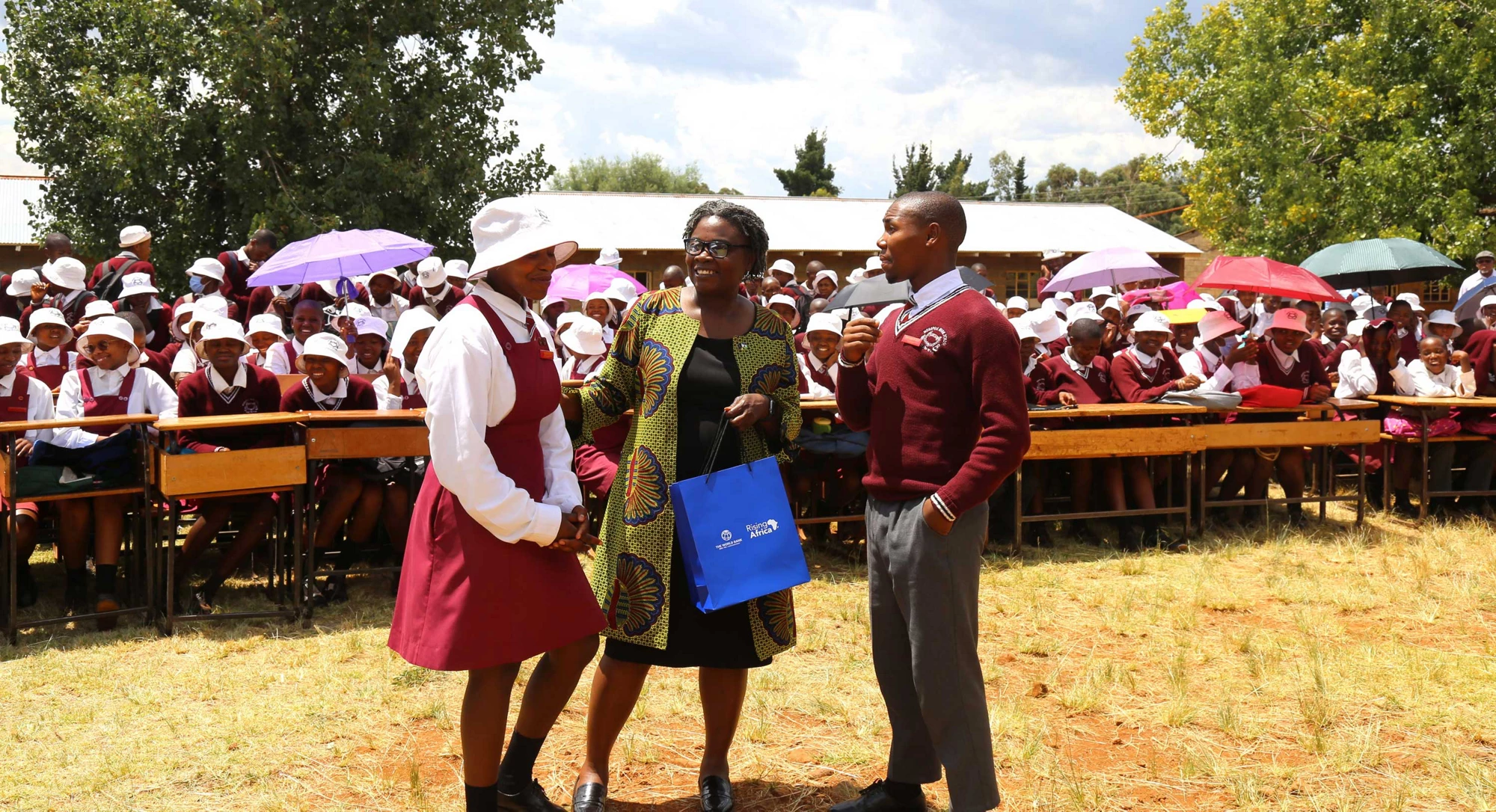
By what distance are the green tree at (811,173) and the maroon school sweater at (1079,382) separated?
1944 inches

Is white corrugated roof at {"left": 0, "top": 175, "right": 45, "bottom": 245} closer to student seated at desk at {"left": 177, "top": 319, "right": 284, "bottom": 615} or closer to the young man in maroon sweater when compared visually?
student seated at desk at {"left": 177, "top": 319, "right": 284, "bottom": 615}

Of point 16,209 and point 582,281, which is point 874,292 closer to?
point 582,281

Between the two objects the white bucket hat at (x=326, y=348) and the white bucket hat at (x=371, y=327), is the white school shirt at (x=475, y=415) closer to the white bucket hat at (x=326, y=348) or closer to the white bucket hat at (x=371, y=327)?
the white bucket hat at (x=326, y=348)

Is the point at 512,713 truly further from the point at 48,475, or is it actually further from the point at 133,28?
the point at 133,28

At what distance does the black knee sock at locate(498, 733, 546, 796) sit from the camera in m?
3.62

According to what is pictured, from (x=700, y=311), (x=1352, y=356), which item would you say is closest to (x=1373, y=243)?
(x=1352, y=356)

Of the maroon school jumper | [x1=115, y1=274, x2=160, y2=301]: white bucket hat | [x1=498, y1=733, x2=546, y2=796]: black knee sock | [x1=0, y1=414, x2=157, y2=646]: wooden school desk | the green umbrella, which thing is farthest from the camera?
the green umbrella

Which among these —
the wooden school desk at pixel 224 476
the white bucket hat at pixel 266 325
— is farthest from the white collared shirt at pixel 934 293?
the white bucket hat at pixel 266 325

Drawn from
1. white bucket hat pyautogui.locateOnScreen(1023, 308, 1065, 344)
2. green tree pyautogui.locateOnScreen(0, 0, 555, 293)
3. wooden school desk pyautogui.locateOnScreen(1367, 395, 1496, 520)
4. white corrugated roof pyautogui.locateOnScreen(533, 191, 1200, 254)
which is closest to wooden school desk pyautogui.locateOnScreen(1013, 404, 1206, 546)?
white bucket hat pyautogui.locateOnScreen(1023, 308, 1065, 344)

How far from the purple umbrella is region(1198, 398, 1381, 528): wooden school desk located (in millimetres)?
5280

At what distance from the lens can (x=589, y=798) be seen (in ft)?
12.1

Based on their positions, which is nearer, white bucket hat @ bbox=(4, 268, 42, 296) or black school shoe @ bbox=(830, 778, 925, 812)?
black school shoe @ bbox=(830, 778, 925, 812)

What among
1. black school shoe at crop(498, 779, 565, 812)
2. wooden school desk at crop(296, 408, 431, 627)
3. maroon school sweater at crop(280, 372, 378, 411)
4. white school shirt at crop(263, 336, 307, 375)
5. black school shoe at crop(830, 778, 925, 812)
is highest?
white school shirt at crop(263, 336, 307, 375)

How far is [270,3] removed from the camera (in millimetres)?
16641
